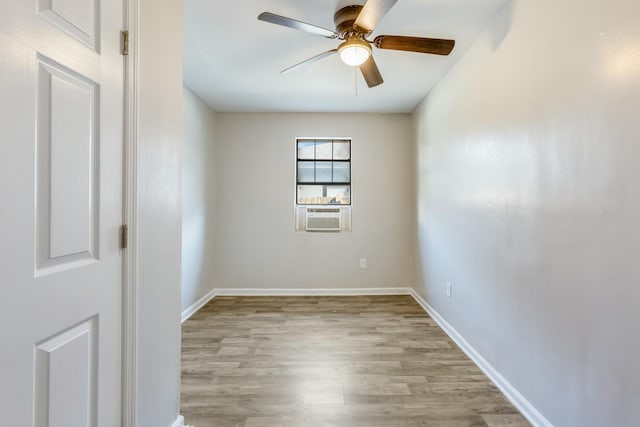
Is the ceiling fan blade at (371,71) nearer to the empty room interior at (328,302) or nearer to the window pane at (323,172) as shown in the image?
the empty room interior at (328,302)

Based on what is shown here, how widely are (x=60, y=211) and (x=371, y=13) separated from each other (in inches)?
65.4

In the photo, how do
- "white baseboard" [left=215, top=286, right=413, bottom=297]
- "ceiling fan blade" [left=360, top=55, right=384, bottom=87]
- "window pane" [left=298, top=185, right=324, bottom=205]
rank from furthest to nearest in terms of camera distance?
"window pane" [left=298, top=185, right=324, bottom=205]
"white baseboard" [left=215, top=286, right=413, bottom=297]
"ceiling fan blade" [left=360, top=55, right=384, bottom=87]

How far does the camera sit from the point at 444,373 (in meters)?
2.18

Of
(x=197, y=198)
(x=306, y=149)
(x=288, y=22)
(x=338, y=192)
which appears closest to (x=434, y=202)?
(x=338, y=192)

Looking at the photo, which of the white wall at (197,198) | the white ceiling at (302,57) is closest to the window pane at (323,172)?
the white ceiling at (302,57)

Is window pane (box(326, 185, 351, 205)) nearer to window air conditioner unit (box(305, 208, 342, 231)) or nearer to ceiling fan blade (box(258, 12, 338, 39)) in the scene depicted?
window air conditioner unit (box(305, 208, 342, 231))

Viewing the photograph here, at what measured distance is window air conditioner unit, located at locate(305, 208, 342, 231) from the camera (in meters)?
4.22

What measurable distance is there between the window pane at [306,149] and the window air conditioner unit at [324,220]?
76 cm

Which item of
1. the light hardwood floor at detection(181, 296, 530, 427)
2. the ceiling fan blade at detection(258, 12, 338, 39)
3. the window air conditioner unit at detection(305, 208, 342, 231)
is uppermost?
the ceiling fan blade at detection(258, 12, 338, 39)

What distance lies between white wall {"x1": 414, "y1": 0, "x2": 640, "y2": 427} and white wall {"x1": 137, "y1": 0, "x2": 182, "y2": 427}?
1.89 m

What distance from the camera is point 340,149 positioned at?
170 inches

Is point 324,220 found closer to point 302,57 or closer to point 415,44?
point 302,57

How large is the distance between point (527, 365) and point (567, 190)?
101 centimetres

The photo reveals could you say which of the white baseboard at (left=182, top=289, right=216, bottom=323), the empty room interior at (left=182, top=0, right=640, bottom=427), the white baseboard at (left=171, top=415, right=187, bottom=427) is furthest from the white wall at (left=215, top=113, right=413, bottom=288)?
the white baseboard at (left=171, top=415, right=187, bottom=427)
